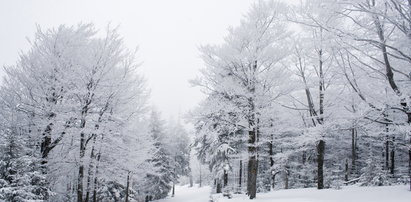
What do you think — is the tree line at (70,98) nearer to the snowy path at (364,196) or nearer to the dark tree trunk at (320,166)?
the snowy path at (364,196)

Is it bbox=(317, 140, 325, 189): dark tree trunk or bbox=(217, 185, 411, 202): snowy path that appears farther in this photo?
bbox=(317, 140, 325, 189): dark tree trunk

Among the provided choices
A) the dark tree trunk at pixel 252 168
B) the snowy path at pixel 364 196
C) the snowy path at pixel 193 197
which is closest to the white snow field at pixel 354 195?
the snowy path at pixel 364 196

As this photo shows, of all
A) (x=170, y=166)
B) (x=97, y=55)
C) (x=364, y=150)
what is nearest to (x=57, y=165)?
(x=97, y=55)

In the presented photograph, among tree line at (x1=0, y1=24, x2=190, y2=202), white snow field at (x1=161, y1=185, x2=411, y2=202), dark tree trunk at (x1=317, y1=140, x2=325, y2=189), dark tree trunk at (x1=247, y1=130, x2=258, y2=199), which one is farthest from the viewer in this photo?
dark tree trunk at (x1=317, y1=140, x2=325, y2=189)

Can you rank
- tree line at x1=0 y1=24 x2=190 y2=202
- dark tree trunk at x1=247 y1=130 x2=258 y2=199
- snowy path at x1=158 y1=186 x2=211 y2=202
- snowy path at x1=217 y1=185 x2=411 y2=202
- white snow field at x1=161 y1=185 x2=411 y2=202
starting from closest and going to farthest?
snowy path at x1=217 y1=185 x2=411 y2=202
white snow field at x1=161 y1=185 x2=411 y2=202
tree line at x1=0 y1=24 x2=190 y2=202
dark tree trunk at x1=247 y1=130 x2=258 y2=199
snowy path at x1=158 y1=186 x2=211 y2=202

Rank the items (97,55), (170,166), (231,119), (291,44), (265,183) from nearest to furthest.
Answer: (97,55)
(231,119)
(291,44)
(265,183)
(170,166)

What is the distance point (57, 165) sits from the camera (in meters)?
12.8

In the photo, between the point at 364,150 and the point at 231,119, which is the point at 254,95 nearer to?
the point at 231,119

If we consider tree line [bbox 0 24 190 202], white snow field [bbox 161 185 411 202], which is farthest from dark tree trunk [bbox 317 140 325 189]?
tree line [bbox 0 24 190 202]

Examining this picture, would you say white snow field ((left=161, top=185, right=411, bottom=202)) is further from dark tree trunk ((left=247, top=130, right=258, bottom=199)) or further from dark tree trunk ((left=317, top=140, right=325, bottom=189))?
dark tree trunk ((left=317, top=140, right=325, bottom=189))

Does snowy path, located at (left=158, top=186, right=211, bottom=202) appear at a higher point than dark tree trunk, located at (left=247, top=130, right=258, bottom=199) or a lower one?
lower

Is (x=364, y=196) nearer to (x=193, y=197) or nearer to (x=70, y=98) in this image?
(x=70, y=98)

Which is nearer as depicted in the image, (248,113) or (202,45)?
(248,113)

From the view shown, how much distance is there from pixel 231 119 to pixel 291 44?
5.59 metres
